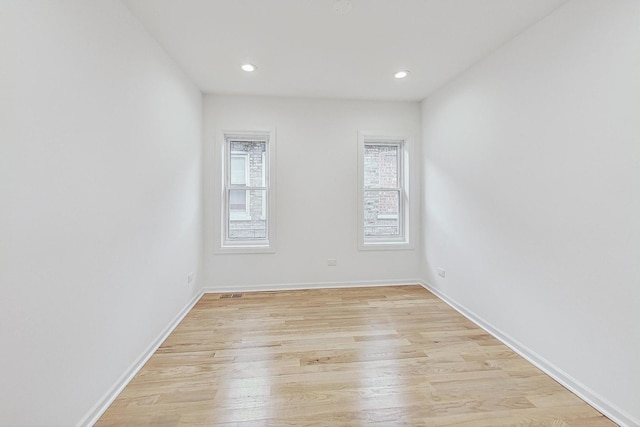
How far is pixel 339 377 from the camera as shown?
174 centimetres

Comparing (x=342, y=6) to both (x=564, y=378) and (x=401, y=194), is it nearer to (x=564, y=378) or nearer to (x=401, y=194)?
(x=401, y=194)

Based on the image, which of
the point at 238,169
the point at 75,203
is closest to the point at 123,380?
the point at 75,203

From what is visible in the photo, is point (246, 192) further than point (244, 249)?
Yes

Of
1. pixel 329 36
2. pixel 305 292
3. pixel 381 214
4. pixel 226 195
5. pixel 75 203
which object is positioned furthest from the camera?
pixel 381 214

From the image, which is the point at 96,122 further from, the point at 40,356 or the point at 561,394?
the point at 561,394

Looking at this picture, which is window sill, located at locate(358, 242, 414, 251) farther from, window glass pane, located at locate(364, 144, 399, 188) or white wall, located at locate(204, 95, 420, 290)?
window glass pane, located at locate(364, 144, 399, 188)

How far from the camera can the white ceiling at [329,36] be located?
5.84 feet

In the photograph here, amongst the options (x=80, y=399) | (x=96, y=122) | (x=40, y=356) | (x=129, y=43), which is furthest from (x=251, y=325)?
(x=129, y=43)

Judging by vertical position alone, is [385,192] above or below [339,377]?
above

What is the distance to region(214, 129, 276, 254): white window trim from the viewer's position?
3.33 metres

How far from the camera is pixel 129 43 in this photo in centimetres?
178

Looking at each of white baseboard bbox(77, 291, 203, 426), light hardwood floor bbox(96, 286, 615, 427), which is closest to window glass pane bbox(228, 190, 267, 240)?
light hardwood floor bbox(96, 286, 615, 427)

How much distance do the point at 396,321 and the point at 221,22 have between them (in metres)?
3.04

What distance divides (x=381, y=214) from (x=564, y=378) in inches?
96.9
